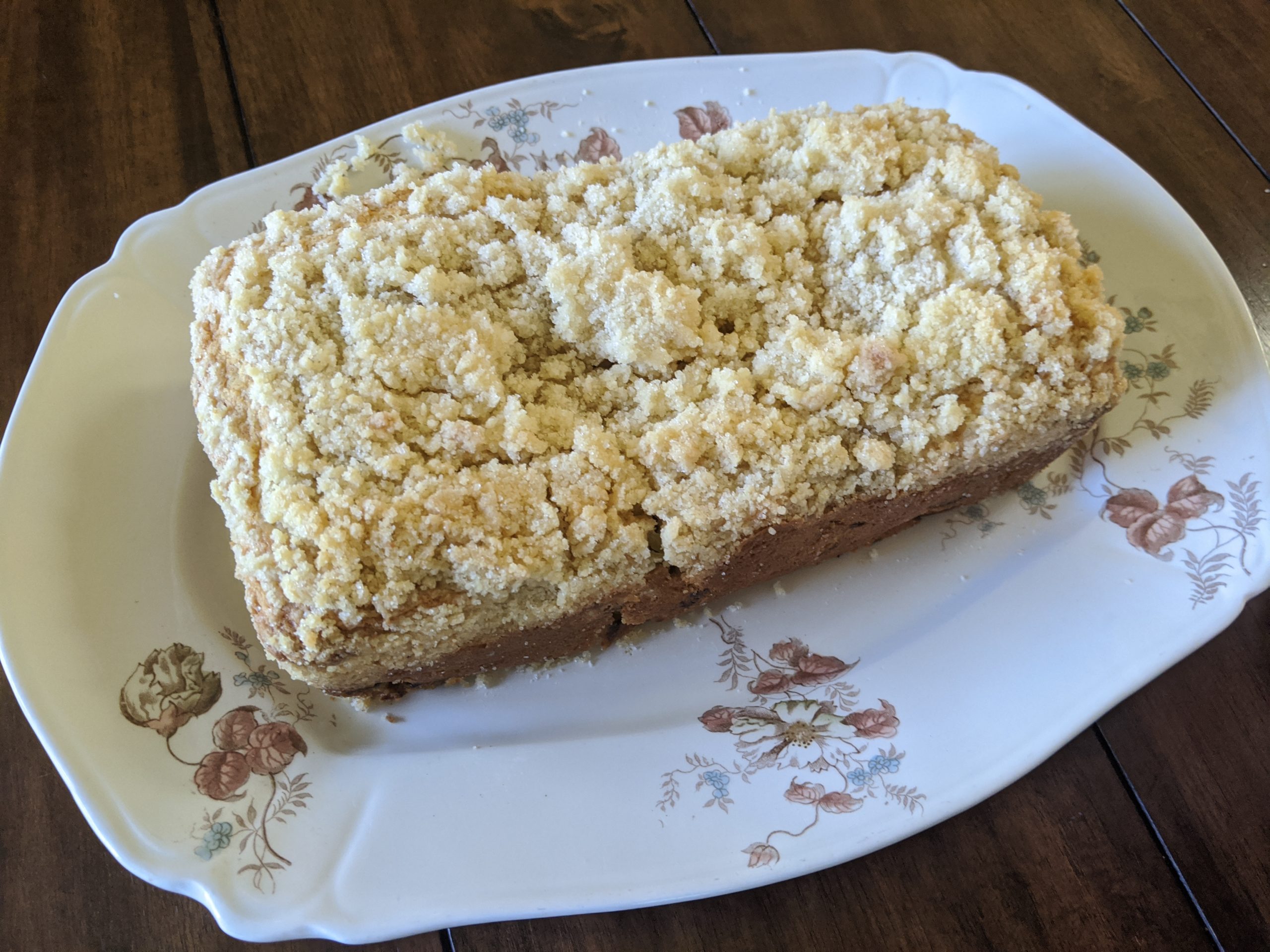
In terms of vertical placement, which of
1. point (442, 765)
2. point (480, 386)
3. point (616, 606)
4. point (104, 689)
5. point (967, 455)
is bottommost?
point (442, 765)

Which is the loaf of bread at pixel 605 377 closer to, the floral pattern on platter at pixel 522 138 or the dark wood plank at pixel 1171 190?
the floral pattern on platter at pixel 522 138

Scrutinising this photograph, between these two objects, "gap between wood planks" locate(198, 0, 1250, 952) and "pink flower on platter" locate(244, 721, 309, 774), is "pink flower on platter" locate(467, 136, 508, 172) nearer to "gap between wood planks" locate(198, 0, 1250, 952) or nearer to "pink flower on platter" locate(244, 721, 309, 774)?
"gap between wood planks" locate(198, 0, 1250, 952)

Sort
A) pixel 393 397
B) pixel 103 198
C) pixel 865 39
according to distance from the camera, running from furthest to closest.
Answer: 1. pixel 865 39
2. pixel 103 198
3. pixel 393 397

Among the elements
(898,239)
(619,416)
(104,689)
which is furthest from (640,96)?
(104,689)

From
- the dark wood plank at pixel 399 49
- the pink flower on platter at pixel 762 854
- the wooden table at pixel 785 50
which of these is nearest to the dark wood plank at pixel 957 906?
the wooden table at pixel 785 50

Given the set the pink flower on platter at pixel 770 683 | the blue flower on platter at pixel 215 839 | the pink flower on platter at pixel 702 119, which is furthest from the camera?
the pink flower on platter at pixel 702 119

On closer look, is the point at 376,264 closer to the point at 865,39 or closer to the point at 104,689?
the point at 104,689
